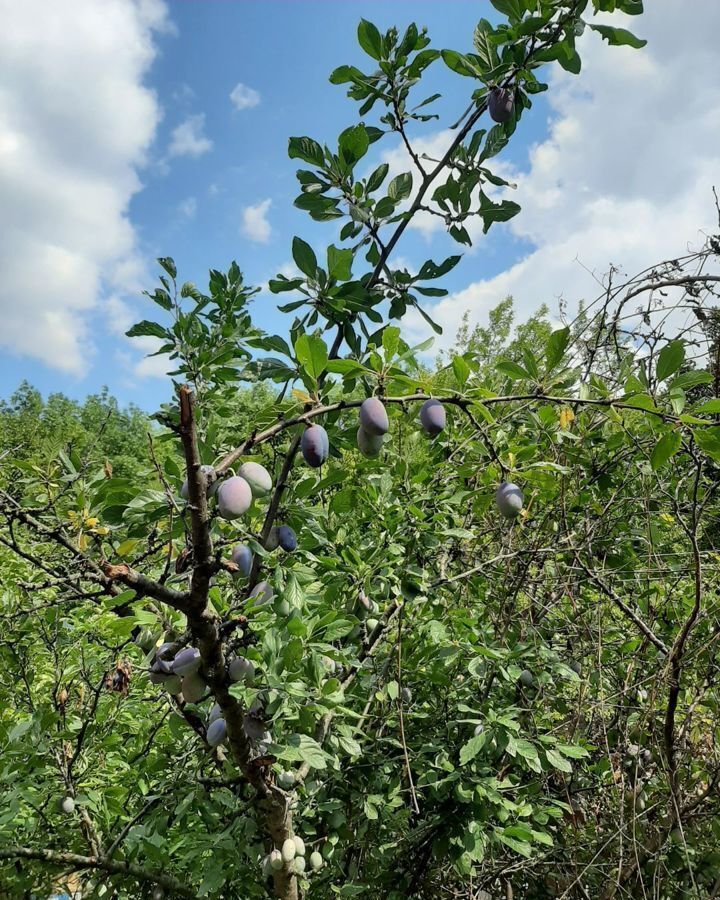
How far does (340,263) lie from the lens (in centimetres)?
125

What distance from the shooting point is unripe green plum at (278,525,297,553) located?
4.46 ft

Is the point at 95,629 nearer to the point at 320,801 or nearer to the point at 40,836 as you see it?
the point at 40,836

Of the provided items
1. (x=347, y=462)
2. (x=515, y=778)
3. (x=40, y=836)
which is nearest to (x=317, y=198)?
(x=347, y=462)

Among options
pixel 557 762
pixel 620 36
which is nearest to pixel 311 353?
pixel 620 36

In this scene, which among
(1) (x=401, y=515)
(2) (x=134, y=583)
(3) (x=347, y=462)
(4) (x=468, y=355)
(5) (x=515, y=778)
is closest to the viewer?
(2) (x=134, y=583)

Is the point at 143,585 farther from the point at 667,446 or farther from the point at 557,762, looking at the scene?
the point at 557,762

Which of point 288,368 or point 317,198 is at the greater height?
point 317,198

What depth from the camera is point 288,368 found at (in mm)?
1321

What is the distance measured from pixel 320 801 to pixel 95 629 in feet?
3.65

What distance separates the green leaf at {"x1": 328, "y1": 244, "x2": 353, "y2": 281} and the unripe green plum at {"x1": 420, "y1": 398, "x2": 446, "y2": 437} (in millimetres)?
322

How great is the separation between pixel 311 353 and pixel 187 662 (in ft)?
2.12

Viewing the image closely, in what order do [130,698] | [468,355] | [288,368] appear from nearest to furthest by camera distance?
[288,368] → [468,355] → [130,698]

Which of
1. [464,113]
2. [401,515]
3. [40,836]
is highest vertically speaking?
[464,113]

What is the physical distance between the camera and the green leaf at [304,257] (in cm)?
127
